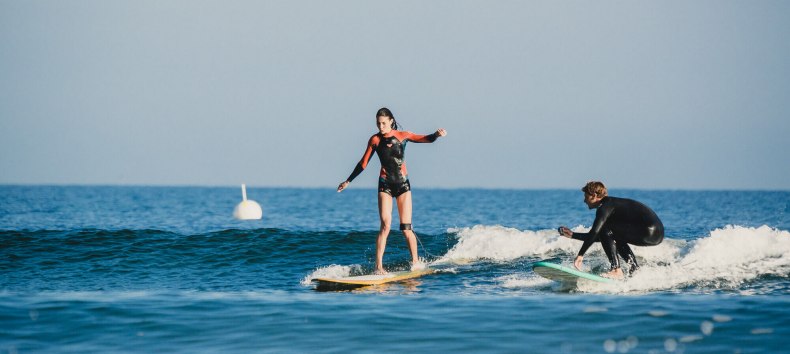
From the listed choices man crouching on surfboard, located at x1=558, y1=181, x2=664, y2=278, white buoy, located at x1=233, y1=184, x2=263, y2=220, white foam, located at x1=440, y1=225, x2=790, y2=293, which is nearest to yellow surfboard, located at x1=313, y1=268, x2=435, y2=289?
white foam, located at x1=440, y1=225, x2=790, y2=293

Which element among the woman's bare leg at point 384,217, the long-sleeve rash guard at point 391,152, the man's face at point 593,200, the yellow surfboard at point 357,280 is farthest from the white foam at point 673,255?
the long-sleeve rash guard at point 391,152

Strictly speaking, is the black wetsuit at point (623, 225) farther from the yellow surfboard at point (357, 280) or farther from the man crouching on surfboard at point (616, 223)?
the yellow surfboard at point (357, 280)

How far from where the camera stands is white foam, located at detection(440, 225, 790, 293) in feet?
34.5

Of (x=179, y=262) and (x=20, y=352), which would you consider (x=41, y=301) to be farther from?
(x=179, y=262)

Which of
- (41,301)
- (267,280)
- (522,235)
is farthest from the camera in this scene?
(522,235)

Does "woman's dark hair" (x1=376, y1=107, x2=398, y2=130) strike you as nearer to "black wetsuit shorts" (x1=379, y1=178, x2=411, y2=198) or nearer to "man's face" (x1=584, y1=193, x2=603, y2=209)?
"black wetsuit shorts" (x1=379, y1=178, x2=411, y2=198)

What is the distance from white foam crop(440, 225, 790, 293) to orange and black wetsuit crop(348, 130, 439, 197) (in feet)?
6.82

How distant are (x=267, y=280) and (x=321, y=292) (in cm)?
235

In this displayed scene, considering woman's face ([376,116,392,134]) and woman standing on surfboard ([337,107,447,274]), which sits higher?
woman's face ([376,116,392,134])

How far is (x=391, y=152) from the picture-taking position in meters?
11.6

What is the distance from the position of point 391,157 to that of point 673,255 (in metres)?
5.70

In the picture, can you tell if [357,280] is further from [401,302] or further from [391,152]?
[391,152]

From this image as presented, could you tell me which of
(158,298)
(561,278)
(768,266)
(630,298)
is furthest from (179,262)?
(768,266)

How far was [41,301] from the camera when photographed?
31.0ft
